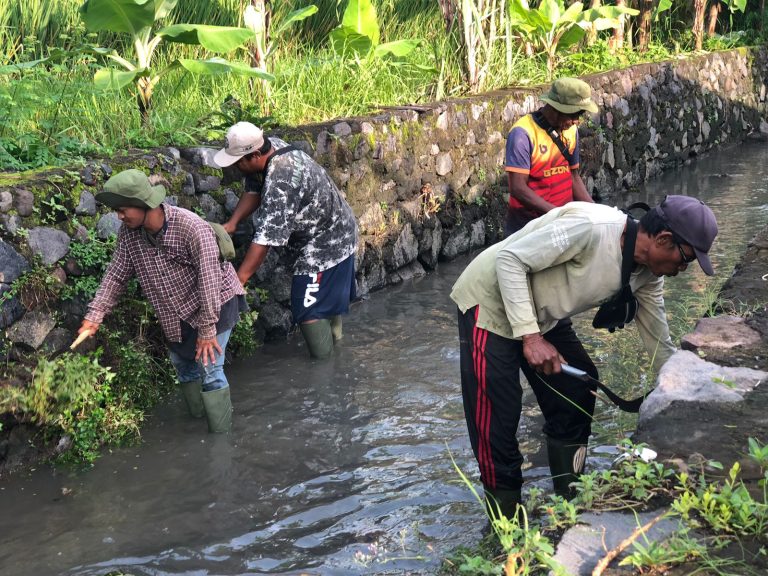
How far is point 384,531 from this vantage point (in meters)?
4.41

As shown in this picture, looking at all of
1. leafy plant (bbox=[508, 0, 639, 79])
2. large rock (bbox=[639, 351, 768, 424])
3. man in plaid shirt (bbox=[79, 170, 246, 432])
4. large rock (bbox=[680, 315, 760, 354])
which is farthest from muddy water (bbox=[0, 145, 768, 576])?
leafy plant (bbox=[508, 0, 639, 79])

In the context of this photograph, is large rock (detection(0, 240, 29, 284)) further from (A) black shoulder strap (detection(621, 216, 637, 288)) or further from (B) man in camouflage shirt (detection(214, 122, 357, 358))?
(A) black shoulder strap (detection(621, 216, 637, 288))

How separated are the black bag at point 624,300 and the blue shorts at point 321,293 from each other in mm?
2787

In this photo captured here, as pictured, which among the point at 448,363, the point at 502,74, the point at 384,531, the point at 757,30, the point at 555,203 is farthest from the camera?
the point at 757,30

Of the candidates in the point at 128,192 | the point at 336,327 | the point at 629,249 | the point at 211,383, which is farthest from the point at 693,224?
the point at 336,327

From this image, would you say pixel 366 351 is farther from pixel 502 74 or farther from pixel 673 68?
pixel 673 68

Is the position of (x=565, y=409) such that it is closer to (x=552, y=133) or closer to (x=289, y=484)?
(x=289, y=484)

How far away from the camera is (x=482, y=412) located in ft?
13.1

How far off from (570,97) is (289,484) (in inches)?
110

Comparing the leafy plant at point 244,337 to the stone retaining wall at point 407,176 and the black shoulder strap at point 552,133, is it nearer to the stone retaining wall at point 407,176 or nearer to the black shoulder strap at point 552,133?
the stone retaining wall at point 407,176

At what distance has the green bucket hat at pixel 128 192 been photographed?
482cm

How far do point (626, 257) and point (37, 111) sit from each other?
15.7 feet

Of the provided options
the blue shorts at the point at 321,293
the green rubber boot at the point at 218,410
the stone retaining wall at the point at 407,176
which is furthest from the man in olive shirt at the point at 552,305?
the stone retaining wall at the point at 407,176

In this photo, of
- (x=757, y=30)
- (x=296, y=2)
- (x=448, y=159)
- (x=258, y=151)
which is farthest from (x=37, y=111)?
(x=757, y=30)
